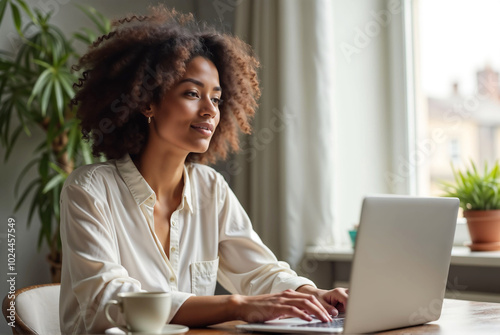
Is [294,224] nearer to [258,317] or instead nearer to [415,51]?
[415,51]

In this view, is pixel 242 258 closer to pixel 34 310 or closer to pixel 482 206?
pixel 34 310

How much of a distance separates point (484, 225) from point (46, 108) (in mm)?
1720

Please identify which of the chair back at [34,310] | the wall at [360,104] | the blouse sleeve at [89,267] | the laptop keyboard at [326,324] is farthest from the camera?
the wall at [360,104]

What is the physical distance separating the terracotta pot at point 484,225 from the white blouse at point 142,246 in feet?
2.67

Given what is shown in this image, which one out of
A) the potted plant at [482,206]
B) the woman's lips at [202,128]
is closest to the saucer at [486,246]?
the potted plant at [482,206]

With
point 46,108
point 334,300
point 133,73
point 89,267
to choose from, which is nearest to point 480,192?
point 334,300

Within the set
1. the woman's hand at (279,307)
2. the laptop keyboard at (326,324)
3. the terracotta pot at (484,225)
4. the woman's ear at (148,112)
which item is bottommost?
the laptop keyboard at (326,324)

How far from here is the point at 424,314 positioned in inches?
47.4

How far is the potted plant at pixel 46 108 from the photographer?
8.17 feet

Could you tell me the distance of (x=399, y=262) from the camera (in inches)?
43.0

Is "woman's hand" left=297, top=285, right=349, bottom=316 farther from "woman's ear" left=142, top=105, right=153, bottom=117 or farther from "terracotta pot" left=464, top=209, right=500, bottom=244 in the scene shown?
"terracotta pot" left=464, top=209, right=500, bottom=244

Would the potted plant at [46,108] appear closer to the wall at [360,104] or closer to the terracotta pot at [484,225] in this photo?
the wall at [360,104]

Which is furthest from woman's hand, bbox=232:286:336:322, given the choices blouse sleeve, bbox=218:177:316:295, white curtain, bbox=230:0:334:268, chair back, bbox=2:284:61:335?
white curtain, bbox=230:0:334:268

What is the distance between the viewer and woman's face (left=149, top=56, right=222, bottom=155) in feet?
5.32
